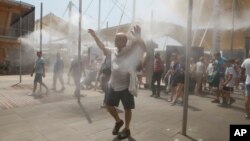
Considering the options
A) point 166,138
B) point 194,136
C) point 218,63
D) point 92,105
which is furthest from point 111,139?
point 218,63

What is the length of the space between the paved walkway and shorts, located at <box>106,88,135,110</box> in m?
0.65

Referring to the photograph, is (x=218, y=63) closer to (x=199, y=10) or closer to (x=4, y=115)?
(x=4, y=115)

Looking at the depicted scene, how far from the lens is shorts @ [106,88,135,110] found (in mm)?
4484

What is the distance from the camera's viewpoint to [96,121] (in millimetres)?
5805

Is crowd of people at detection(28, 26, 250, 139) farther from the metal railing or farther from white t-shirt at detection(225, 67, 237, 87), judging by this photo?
the metal railing

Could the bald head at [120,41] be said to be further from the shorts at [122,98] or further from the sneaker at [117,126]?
the sneaker at [117,126]

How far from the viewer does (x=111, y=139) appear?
457 cm

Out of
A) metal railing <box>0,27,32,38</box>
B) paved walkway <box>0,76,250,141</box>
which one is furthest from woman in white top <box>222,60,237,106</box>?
metal railing <box>0,27,32,38</box>

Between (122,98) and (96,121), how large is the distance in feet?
5.14

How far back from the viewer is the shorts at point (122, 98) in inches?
177

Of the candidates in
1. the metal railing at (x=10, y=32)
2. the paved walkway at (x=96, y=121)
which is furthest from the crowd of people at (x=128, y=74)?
the metal railing at (x=10, y=32)

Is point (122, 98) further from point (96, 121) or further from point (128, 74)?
point (96, 121)

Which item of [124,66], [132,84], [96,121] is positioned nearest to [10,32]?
[96,121]

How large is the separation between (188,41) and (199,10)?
2833cm
